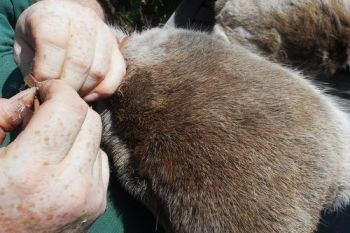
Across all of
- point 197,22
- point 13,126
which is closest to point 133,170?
point 13,126

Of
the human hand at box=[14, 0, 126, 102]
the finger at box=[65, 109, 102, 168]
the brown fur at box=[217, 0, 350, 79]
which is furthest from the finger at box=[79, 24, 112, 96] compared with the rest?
the brown fur at box=[217, 0, 350, 79]

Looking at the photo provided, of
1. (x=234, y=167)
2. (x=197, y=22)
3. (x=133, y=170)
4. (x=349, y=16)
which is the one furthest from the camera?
(x=197, y=22)

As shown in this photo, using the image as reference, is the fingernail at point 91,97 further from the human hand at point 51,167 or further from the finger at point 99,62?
the human hand at point 51,167

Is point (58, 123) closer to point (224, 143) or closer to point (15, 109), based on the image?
point (15, 109)

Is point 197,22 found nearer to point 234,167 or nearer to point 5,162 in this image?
point 234,167

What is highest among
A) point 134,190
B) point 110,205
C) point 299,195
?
point 299,195

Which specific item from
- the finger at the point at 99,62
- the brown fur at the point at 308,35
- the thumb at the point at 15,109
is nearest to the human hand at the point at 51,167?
the thumb at the point at 15,109

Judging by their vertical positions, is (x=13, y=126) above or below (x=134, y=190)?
above

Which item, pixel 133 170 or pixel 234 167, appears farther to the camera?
pixel 133 170

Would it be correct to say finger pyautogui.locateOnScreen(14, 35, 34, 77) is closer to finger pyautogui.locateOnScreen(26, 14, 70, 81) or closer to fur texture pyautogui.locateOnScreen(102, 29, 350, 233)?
finger pyautogui.locateOnScreen(26, 14, 70, 81)
